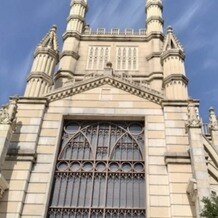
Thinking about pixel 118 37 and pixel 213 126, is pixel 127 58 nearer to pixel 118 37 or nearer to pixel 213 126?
pixel 118 37

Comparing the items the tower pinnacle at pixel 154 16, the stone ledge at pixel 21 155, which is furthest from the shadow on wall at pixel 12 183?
the tower pinnacle at pixel 154 16

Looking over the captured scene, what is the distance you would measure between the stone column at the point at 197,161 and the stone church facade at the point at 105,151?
4 centimetres

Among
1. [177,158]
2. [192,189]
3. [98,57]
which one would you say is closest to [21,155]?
[177,158]

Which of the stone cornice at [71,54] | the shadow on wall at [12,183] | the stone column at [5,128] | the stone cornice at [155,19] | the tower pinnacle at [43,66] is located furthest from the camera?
the stone cornice at [155,19]

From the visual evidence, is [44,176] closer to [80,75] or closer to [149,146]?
[149,146]

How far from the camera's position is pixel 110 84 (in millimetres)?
19094

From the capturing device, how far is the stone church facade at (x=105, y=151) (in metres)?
14.5

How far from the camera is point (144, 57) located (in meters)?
28.1

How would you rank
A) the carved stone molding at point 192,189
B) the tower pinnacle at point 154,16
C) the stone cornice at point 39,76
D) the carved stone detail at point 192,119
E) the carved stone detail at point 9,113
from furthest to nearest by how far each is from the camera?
the tower pinnacle at point 154,16, the stone cornice at point 39,76, the carved stone detail at point 9,113, the carved stone detail at point 192,119, the carved stone molding at point 192,189

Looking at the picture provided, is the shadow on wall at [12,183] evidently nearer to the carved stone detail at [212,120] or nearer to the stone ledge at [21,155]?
the stone ledge at [21,155]

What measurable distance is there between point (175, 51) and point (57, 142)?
950 centimetres

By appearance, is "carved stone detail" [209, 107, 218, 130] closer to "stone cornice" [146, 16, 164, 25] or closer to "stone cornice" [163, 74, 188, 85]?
"stone cornice" [163, 74, 188, 85]

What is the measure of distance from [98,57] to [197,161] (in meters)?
15.4

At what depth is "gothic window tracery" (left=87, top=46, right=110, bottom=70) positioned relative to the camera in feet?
89.9
